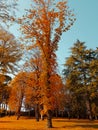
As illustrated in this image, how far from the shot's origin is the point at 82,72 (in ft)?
169

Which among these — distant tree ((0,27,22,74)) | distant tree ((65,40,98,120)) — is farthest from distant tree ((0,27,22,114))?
distant tree ((65,40,98,120))

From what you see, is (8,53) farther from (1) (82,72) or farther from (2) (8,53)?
(1) (82,72)

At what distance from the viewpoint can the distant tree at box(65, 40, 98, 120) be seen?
164ft

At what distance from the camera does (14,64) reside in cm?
3312

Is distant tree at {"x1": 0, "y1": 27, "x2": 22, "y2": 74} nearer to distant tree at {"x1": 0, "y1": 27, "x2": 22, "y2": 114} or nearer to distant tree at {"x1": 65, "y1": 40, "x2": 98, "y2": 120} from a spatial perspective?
distant tree at {"x1": 0, "y1": 27, "x2": 22, "y2": 114}

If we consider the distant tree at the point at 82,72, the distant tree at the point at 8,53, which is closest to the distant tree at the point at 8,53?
the distant tree at the point at 8,53

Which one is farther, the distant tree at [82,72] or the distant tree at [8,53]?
the distant tree at [82,72]

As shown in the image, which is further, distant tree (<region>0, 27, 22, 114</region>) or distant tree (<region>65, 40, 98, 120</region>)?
distant tree (<region>65, 40, 98, 120</region>)

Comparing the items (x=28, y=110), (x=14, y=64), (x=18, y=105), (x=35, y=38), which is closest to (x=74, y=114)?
(x=28, y=110)

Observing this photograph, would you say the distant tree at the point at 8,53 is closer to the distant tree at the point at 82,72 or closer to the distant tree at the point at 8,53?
the distant tree at the point at 8,53

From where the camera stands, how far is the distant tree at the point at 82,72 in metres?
50.1

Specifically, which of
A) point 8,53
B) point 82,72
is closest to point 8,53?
point 8,53

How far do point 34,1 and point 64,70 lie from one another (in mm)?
26722

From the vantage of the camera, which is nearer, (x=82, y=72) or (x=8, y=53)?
(x=8, y=53)
